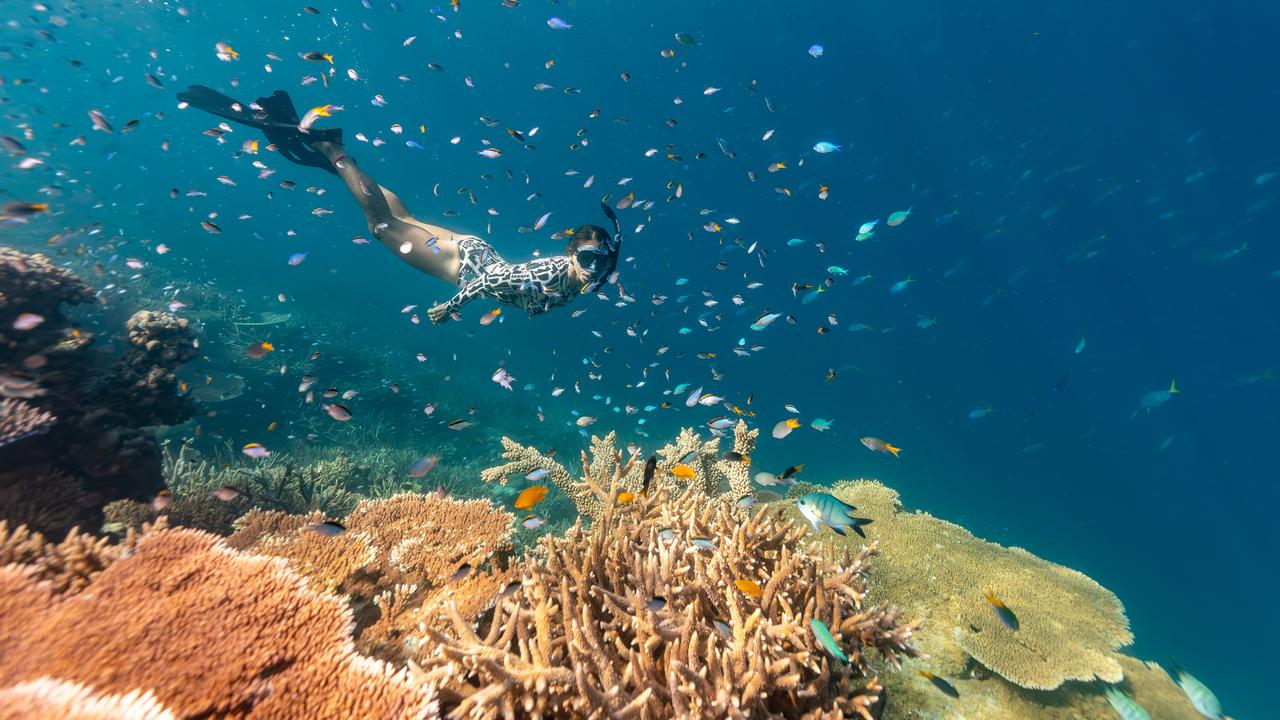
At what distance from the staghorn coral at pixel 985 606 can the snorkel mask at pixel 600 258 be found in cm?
511

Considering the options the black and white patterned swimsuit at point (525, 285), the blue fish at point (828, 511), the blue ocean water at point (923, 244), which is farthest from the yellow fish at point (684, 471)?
the blue ocean water at point (923, 244)

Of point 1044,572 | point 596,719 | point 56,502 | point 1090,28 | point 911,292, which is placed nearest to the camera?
point 596,719

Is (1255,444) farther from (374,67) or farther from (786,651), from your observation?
(374,67)

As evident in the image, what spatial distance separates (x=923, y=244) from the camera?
5931 cm

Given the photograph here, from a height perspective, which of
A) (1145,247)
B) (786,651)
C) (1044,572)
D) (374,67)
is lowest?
(786,651)

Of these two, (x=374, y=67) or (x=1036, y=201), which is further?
(x=374, y=67)

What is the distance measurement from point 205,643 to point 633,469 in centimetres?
431

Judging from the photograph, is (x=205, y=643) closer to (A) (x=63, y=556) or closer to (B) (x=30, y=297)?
(A) (x=63, y=556)

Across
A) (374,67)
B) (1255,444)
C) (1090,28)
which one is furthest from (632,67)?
(1255,444)

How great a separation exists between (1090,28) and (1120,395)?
50.0 meters

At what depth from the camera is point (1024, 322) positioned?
63.8m

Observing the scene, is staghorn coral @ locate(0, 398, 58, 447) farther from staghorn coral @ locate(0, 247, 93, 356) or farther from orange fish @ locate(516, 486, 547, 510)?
orange fish @ locate(516, 486, 547, 510)

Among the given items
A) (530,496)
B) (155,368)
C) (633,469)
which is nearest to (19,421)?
(155,368)

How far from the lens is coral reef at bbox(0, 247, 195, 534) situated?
15.7ft
